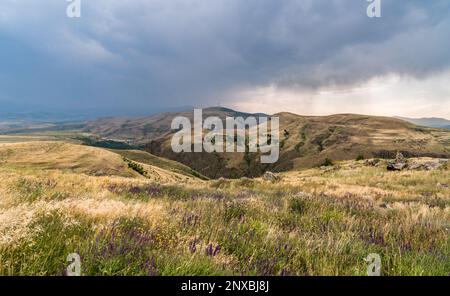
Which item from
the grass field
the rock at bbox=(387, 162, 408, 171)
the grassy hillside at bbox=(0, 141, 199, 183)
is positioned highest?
the grass field

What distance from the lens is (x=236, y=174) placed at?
168 meters

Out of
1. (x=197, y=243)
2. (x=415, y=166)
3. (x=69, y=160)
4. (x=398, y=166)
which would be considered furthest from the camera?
(x=69, y=160)

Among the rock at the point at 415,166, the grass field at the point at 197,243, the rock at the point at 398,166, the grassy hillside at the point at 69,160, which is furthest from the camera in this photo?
the grassy hillside at the point at 69,160

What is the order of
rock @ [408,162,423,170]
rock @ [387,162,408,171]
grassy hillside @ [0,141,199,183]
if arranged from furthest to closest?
grassy hillside @ [0,141,199,183]
rock @ [387,162,408,171]
rock @ [408,162,423,170]

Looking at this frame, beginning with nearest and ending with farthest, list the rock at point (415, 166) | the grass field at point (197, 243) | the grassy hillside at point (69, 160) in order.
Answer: the grass field at point (197, 243) < the rock at point (415, 166) < the grassy hillside at point (69, 160)

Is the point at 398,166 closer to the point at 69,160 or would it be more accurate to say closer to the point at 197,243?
the point at 197,243

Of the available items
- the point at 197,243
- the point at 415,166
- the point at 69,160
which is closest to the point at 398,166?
the point at 415,166

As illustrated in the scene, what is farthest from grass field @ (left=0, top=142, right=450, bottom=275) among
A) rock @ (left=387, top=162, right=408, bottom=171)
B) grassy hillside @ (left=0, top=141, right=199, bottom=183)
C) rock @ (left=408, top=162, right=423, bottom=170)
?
grassy hillside @ (left=0, top=141, right=199, bottom=183)

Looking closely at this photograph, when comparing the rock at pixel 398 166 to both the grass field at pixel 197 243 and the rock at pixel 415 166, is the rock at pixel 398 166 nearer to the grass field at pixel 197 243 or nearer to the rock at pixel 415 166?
the rock at pixel 415 166

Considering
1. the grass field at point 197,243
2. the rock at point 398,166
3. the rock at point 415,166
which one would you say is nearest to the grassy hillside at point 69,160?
the rock at point 398,166

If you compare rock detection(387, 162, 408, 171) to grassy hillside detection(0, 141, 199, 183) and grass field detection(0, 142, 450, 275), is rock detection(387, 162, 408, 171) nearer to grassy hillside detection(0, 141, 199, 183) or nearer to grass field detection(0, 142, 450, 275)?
grassy hillside detection(0, 141, 199, 183)

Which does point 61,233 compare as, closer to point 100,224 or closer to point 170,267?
point 100,224
